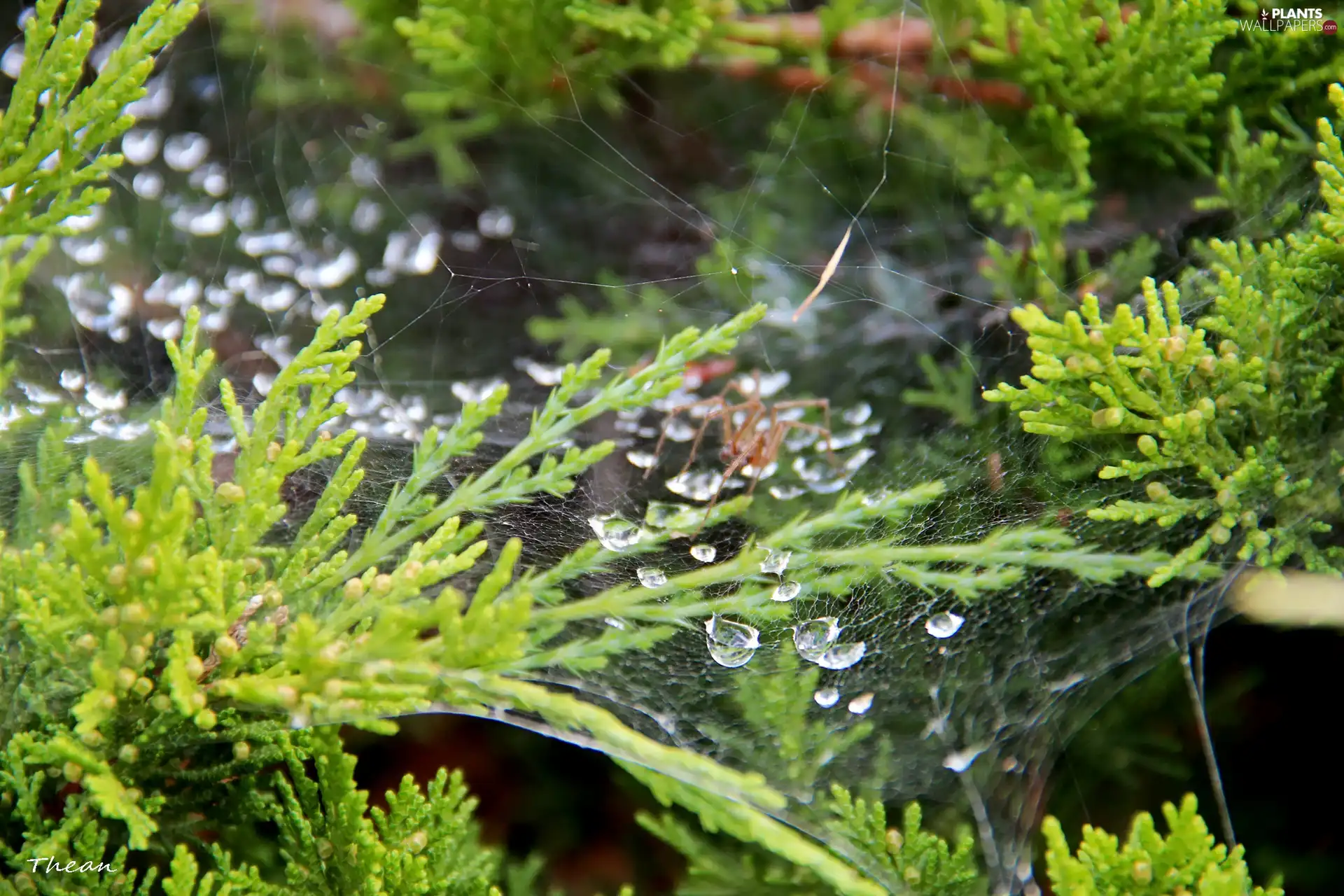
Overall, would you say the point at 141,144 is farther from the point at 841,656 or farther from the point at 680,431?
the point at 841,656

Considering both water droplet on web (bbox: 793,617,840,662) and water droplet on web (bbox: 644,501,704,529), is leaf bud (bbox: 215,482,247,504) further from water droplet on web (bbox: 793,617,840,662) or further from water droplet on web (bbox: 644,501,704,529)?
water droplet on web (bbox: 793,617,840,662)

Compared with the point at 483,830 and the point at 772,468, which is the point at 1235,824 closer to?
the point at 772,468

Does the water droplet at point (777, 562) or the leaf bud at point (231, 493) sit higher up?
the leaf bud at point (231, 493)

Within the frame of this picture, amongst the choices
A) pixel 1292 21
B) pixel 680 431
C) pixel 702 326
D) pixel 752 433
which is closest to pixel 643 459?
pixel 680 431

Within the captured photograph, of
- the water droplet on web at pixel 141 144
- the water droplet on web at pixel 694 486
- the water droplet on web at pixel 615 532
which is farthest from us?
the water droplet on web at pixel 141 144

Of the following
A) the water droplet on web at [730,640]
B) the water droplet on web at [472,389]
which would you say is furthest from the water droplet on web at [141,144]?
the water droplet on web at [730,640]

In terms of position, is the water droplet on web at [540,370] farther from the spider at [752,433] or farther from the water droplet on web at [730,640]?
the water droplet on web at [730,640]

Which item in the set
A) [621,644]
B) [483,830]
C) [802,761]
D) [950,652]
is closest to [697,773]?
[621,644]
